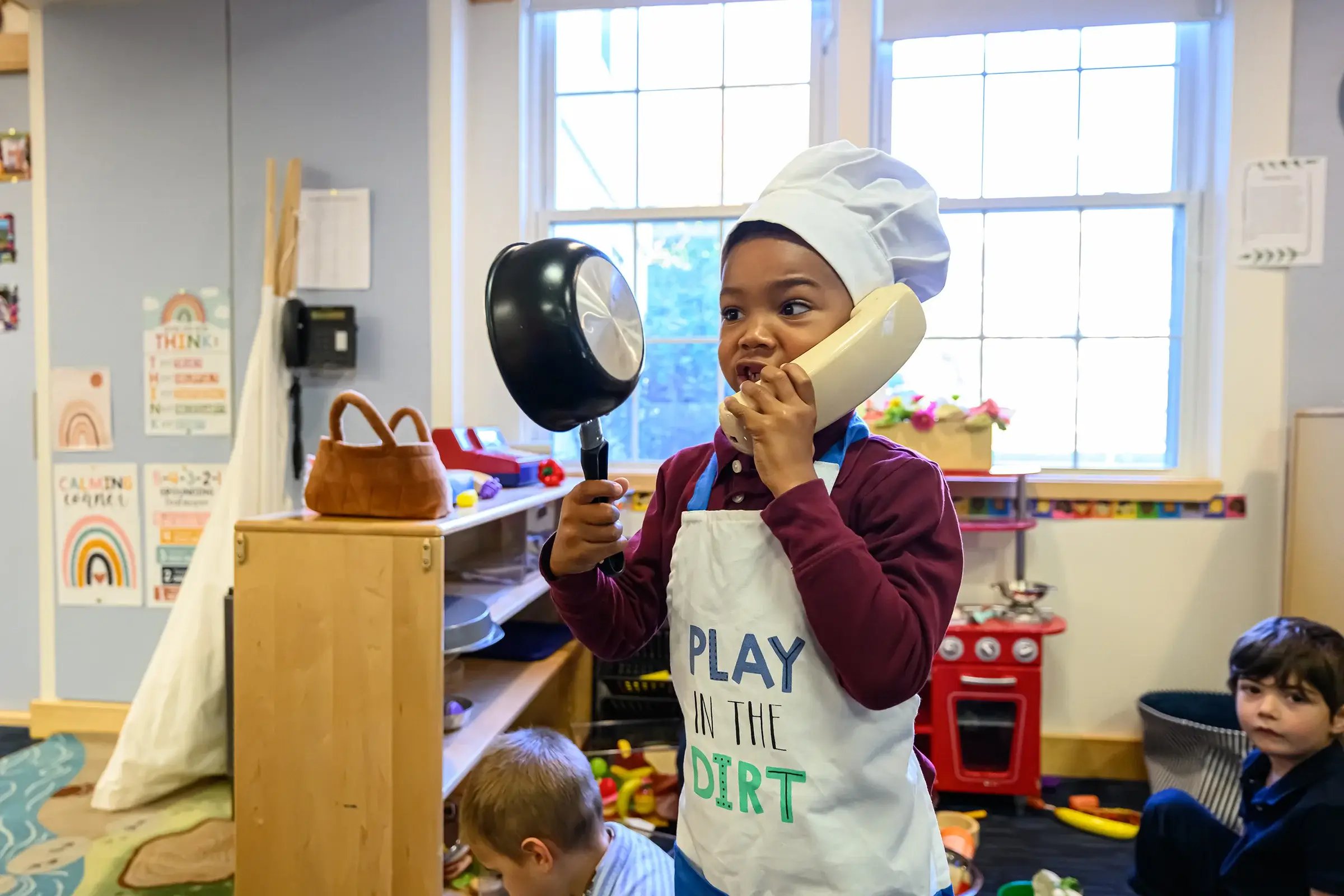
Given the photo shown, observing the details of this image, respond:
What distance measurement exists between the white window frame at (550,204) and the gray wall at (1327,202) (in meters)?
1.33

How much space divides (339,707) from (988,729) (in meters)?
1.62

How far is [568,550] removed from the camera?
76cm

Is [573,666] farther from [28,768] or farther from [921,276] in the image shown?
[921,276]

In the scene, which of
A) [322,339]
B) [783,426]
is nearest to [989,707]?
[783,426]

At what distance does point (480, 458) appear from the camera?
85.6 inches

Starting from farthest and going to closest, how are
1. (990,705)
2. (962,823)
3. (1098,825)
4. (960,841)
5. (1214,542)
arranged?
(1214,542) → (990,705) → (1098,825) → (962,823) → (960,841)

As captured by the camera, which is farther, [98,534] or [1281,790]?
[98,534]

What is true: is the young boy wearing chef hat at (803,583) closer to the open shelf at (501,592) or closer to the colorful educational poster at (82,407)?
the open shelf at (501,592)

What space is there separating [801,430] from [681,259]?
2.08 m

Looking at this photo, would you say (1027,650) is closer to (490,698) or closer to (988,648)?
(988,648)

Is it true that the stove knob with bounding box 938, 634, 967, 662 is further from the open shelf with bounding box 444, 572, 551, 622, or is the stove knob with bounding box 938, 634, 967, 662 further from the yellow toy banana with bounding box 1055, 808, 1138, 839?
the open shelf with bounding box 444, 572, 551, 622

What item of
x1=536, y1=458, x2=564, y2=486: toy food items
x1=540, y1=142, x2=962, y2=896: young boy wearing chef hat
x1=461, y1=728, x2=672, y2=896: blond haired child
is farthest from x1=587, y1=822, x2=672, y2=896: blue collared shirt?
x1=536, y1=458, x2=564, y2=486: toy food items

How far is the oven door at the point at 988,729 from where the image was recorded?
2156mm

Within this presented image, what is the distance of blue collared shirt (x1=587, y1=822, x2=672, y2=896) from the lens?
47.3 inches
